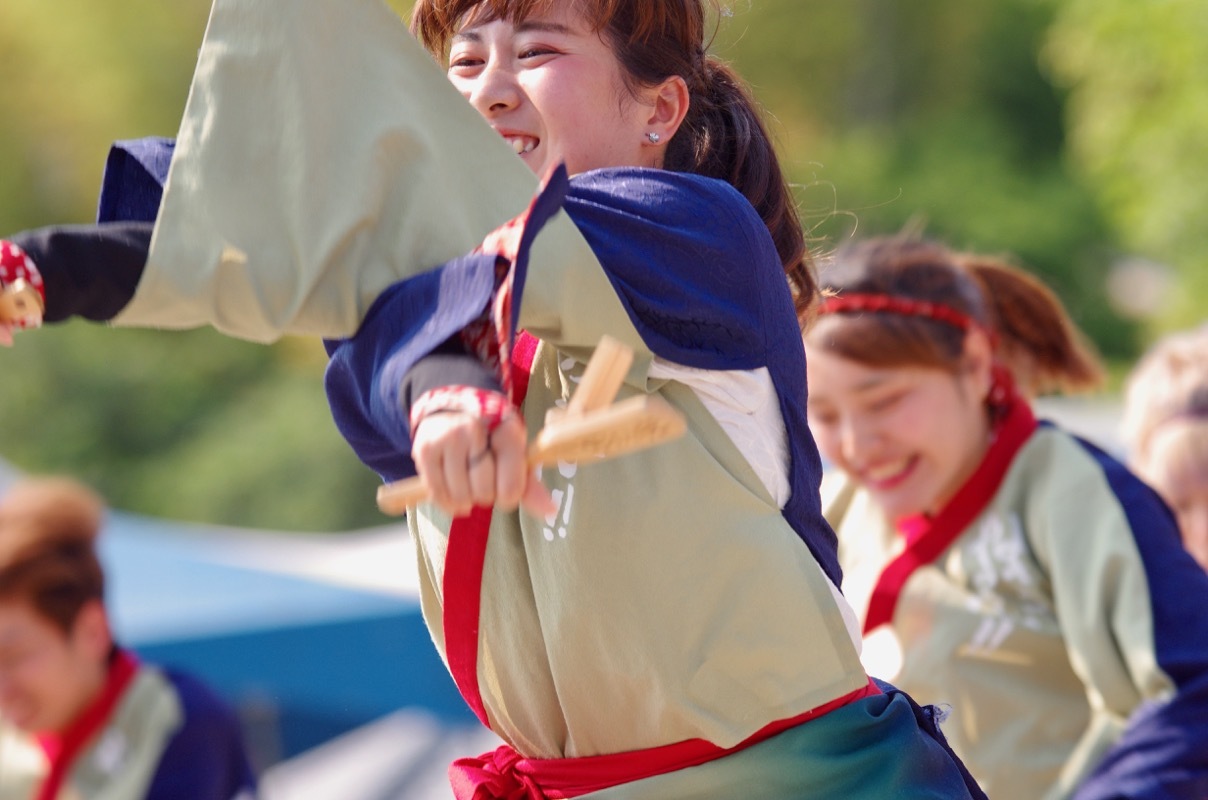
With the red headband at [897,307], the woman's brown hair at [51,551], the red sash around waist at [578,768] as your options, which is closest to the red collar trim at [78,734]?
the woman's brown hair at [51,551]

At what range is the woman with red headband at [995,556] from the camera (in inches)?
92.6

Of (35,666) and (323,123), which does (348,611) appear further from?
(323,123)

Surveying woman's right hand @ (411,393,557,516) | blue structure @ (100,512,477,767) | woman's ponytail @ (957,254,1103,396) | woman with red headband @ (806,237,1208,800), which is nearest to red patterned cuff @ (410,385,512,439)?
woman's right hand @ (411,393,557,516)

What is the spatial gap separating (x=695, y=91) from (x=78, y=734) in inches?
87.4

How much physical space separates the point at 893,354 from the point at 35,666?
6.20 ft

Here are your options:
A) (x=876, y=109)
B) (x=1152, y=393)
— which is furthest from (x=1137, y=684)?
(x=876, y=109)

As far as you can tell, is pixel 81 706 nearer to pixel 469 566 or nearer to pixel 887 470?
pixel 887 470

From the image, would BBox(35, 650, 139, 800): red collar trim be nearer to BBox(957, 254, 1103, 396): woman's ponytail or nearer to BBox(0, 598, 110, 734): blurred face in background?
BBox(0, 598, 110, 734): blurred face in background

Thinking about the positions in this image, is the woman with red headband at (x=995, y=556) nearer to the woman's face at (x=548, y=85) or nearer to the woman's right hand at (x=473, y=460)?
the woman's face at (x=548, y=85)

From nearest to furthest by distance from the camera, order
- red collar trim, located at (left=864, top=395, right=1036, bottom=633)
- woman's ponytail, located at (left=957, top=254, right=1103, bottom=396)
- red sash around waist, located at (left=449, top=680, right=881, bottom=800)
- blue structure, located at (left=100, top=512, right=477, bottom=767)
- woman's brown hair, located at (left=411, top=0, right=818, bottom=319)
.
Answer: red sash around waist, located at (left=449, top=680, right=881, bottom=800)
woman's brown hair, located at (left=411, top=0, right=818, bottom=319)
red collar trim, located at (left=864, top=395, right=1036, bottom=633)
woman's ponytail, located at (left=957, top=254, right=1103, bottom=396)
blue structure, located at (left=100, top=512, right=477, bottom=767)

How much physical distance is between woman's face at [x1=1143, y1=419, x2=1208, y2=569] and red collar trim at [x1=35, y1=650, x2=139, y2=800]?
2.22 meters

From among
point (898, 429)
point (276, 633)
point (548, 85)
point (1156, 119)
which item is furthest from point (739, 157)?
point (1156, 119)

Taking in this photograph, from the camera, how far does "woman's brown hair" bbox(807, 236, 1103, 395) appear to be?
2.67 metres

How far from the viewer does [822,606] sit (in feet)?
4.47
